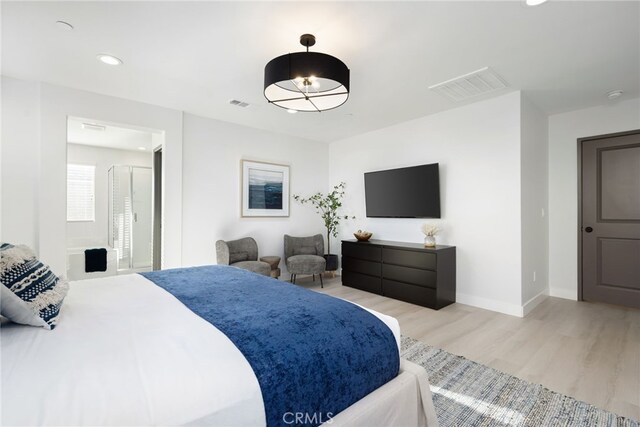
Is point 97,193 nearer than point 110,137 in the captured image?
No

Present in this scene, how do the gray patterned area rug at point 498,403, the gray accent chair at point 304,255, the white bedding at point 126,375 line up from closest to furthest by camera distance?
the white bedding at point 126,375
the gray patterned area rug at point 498,403
the gray accent chair at point 304,255

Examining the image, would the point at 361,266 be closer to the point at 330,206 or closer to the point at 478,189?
the point at 330,206

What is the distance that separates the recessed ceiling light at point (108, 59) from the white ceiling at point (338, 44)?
54 millimetres

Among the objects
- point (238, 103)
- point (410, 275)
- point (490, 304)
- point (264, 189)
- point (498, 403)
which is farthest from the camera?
point (264, 189)

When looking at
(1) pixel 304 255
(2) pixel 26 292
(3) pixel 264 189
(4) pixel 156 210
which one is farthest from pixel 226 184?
(2) pixel 26 292

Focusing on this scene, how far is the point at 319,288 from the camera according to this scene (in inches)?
183

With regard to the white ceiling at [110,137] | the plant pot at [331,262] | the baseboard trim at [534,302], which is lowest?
the baseboard trim at [534,302]

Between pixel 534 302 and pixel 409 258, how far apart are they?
1.63 meters

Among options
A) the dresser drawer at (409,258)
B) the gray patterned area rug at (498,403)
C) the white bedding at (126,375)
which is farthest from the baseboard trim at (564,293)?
the white bedding at (126,375)

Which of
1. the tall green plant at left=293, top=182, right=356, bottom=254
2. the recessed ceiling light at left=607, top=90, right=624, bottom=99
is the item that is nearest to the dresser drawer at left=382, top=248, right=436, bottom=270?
the tall green plant at left=293, top=182, right=356, bottom=254

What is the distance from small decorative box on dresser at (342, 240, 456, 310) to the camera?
3.62 meters

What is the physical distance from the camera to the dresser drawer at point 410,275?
3636 mm

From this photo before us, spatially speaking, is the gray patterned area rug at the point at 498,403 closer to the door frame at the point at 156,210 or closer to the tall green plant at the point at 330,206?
the tall green plant at the point at 330,206

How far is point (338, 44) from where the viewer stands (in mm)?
2381
